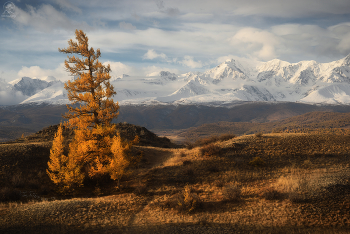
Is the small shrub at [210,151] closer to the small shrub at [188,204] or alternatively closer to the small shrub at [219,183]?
the small shrub at [219,183]

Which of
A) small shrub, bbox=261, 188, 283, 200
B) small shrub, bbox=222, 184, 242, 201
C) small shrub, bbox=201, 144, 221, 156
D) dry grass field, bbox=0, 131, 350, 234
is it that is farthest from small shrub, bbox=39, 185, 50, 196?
small shrub, bbox=261, 188, 283, 200

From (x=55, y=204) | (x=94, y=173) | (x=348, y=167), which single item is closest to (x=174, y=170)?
(x=94, y=173)

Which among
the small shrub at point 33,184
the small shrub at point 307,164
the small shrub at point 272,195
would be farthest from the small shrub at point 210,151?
the small shrub at point 33,184

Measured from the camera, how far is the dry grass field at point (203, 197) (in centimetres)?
1274

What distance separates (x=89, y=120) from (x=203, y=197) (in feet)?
43.7

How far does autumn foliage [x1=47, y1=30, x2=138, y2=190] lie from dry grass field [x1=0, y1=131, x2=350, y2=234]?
8.90 ft

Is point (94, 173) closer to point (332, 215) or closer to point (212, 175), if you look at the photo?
point (212, 175)

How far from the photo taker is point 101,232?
40.4 ft

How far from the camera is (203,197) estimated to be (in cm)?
1730

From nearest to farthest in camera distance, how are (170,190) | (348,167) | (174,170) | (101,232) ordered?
1. (101,232)
2. (170,190)
3. (348,167)
4. (174,170)

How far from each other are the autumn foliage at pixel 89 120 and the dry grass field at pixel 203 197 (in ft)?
8.90

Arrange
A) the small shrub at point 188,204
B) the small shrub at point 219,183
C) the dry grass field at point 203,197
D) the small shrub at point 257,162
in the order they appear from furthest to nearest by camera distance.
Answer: the small shrub at point 257,162 < the small shrub at point 219,183 < the small shrub at point 188,204 < the dry grass field at point 203,197

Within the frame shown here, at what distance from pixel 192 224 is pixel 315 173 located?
47.9ft

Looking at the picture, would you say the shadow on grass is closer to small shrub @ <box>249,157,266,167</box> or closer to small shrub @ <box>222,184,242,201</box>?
small shrub @ <box>222,184,242,201</box>
